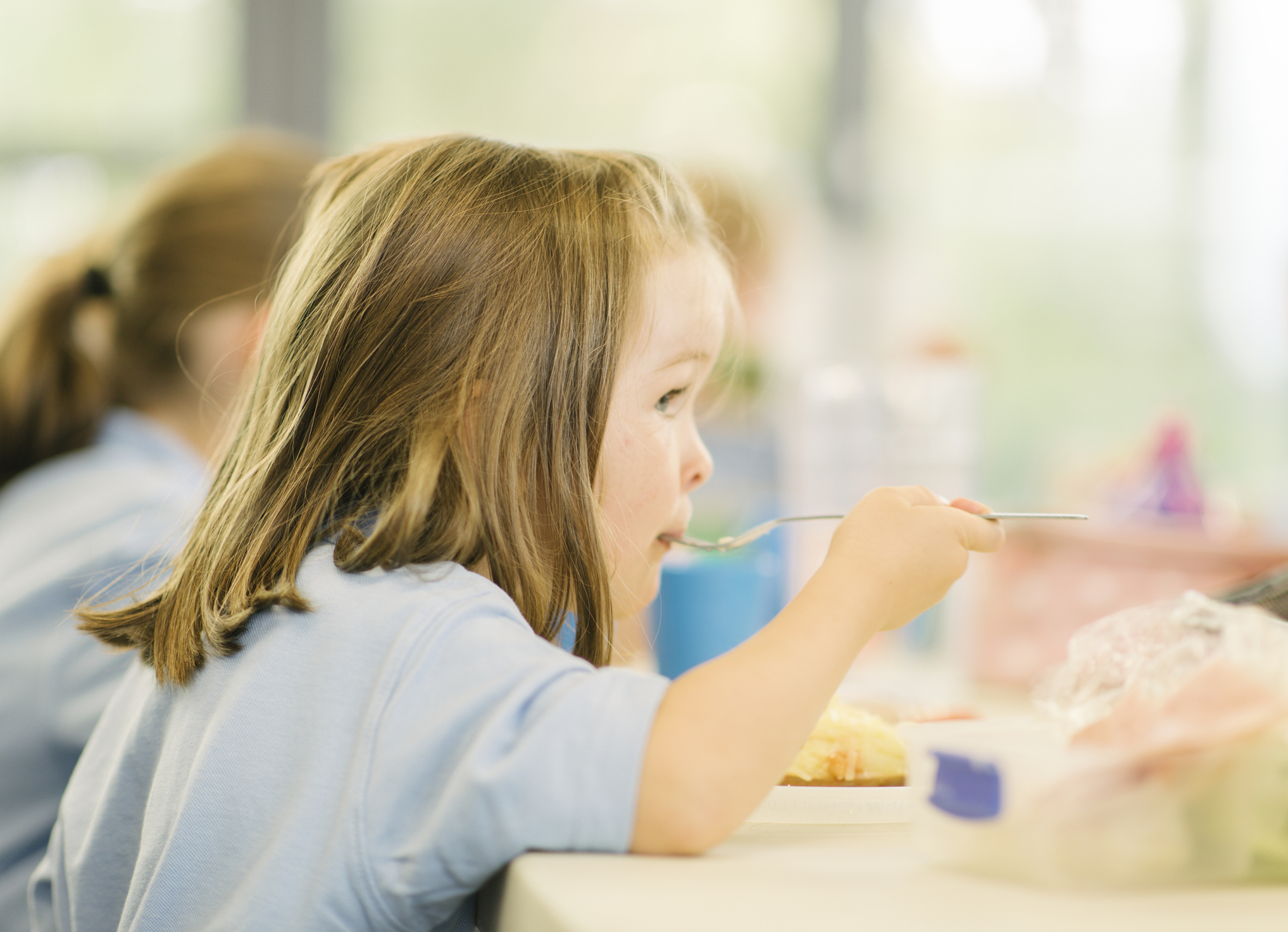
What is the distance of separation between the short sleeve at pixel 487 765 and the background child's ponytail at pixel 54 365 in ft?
2.75

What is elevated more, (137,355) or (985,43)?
(985,43)

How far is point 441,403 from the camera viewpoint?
58cm

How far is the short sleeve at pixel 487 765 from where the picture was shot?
44 centimetres

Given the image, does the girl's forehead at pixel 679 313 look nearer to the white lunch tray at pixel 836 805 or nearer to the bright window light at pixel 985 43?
the white lunch tray at pixel 836 805

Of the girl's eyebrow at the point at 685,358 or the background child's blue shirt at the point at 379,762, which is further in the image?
the girl's eyebrow at the point at 685,358

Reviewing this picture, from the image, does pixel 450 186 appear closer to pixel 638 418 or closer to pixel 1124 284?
pixel 638 418

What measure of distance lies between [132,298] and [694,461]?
761mm

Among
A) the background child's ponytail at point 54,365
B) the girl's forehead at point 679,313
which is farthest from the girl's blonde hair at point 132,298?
the girl's forehead at point 679,313

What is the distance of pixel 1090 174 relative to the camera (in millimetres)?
2701

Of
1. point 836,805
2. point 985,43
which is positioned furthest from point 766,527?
point 985,43

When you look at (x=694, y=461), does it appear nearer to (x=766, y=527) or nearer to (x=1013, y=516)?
(x=766, y=527)

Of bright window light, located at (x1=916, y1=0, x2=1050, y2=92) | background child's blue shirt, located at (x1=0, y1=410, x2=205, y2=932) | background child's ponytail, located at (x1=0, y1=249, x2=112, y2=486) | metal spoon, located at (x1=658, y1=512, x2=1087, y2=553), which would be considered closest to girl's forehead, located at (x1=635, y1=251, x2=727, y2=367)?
metal spoon, located at (x1=658, y1=512, x2=1087, y2=553)

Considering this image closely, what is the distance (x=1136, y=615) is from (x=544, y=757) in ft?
1.00

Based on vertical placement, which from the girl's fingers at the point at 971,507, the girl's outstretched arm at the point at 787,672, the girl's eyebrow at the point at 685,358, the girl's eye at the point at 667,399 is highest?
the girl's eyebrow at the point at 685,358
